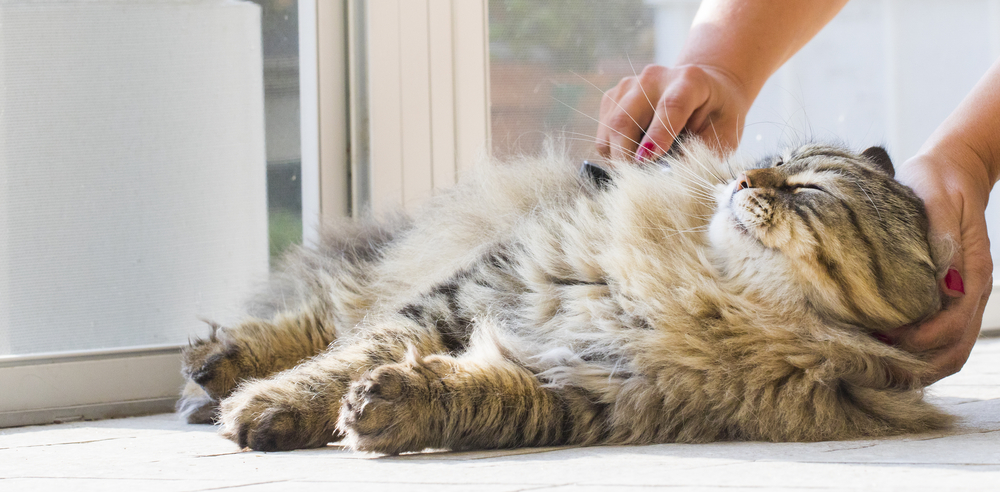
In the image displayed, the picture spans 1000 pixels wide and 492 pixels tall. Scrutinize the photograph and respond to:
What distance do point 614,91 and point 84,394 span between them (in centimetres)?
137

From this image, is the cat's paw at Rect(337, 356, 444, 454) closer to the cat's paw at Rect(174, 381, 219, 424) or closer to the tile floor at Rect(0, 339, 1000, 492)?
the tile floor at Rect(0, 339, 1000, 492)

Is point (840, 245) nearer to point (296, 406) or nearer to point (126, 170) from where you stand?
point (296, 406)

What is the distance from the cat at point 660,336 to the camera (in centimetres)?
119

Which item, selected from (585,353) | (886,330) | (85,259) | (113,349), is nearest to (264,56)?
(85,259)

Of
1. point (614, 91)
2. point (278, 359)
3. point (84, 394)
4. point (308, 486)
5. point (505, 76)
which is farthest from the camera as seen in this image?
point (505, 76)

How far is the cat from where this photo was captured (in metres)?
1.19

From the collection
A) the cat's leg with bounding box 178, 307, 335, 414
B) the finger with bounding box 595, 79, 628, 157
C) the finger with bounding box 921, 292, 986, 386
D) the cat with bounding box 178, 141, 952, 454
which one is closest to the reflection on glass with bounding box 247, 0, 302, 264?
the cat's leg with bounding box 178, 307, 335, 414

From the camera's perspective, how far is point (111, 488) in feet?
3.27

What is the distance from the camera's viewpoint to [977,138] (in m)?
1.46

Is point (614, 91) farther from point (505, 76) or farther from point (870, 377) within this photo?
point (870, 377)

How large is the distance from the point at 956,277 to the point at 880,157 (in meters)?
0.36

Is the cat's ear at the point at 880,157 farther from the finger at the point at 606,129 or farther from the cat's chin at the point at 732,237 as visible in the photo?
the finger at the point at 606,129

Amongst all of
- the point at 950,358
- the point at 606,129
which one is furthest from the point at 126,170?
the point at 950,358

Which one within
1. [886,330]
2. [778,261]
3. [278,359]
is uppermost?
[778,261]
